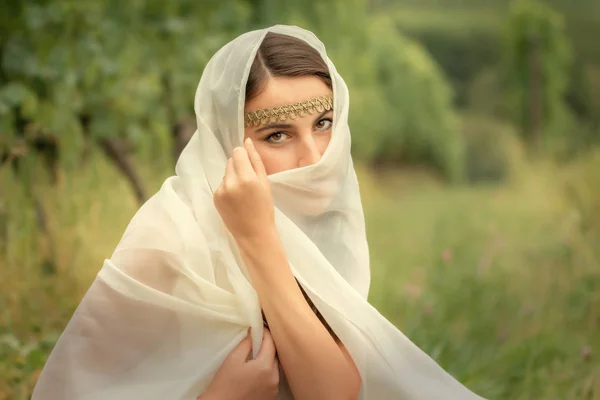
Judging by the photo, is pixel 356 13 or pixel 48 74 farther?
pixel 356 13

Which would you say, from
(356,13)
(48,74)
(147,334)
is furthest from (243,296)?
(356,13)

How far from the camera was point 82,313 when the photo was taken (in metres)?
1.38

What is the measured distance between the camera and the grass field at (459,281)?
251 centimetres

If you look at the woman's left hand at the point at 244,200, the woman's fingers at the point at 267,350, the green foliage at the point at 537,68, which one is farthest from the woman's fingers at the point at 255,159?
the green foliage at the point at 537,68

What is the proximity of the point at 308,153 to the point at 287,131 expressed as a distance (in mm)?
57

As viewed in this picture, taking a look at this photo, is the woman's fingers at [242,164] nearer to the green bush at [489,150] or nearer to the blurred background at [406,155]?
the blurred background at [406,155]

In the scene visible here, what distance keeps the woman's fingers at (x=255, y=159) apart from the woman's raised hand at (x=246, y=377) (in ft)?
0.96

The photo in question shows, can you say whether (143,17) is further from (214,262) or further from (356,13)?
(214,262)

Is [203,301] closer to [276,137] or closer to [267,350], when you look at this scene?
[267,350]

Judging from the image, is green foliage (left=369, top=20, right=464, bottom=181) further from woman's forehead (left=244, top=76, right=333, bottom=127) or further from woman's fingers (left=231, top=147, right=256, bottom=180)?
woman's fingers (left=231, top=147, right=256, bottom=180)

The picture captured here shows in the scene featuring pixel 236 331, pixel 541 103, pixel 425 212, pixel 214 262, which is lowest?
pixel 425 212

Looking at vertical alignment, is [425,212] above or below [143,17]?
below

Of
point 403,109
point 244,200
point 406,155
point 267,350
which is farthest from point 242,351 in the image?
point 403,109

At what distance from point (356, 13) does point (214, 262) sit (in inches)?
122
